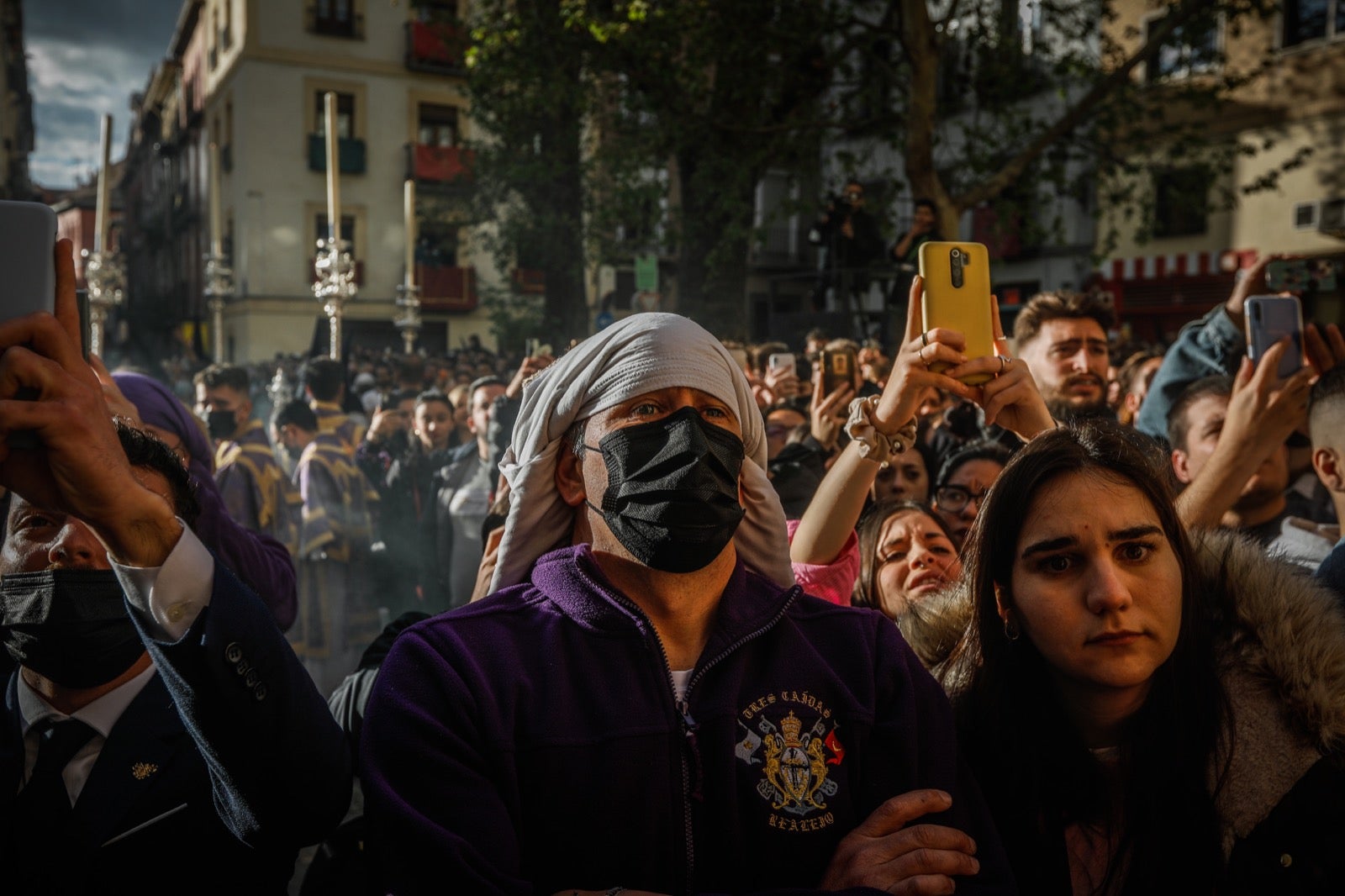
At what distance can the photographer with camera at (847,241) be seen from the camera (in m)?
12.2

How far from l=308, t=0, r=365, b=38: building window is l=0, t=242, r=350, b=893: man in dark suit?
3360 cm

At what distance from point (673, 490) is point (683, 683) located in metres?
0.35

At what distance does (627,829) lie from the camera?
184 cm

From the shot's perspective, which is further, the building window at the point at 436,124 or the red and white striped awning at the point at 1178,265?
the building window at the point at 436,124

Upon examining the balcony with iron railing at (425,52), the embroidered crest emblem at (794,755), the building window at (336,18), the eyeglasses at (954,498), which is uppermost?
the building window at (336,18)

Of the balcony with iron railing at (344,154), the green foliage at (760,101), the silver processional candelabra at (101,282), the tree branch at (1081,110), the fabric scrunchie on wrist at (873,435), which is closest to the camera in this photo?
the fabric scrunchie on wrist at (873,435)

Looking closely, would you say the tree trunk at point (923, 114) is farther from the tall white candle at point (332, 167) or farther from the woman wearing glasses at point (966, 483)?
the woman wearing glasses at point (966, 483)

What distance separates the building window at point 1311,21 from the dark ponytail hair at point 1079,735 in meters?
19.3

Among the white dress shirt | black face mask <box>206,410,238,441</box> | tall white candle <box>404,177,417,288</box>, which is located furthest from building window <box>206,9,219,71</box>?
the white dress shirt

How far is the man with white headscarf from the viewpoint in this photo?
182 cm

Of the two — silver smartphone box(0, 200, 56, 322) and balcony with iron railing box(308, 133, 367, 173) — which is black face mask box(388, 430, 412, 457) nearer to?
silver smartphone box(0, 200, 56, 322)

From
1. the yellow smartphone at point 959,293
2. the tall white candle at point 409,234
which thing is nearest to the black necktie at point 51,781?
the yellow smartphone at point 959,293

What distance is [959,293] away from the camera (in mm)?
2658

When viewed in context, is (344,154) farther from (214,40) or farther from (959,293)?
(959,293)
